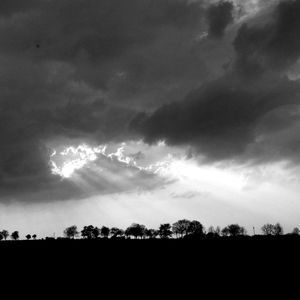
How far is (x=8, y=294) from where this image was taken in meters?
36.5

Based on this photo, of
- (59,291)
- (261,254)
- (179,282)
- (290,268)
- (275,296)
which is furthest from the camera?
(261,254)

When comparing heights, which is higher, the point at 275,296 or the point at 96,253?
the point at 96,253

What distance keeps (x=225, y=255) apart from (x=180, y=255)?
7219 mm

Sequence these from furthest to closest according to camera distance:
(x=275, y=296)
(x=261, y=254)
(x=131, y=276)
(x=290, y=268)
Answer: (x=261, y=254)
(x=290, y=268)
(x=131, y=276)
(x=275, y=296)

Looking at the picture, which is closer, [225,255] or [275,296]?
[275,296]

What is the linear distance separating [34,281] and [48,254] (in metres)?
21.0

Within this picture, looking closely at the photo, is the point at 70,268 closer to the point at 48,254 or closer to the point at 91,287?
the point at 91,287

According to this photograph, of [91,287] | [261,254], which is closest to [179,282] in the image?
[91,287]

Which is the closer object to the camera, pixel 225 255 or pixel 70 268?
pixel 70 268

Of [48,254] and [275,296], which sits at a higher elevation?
[48,254]

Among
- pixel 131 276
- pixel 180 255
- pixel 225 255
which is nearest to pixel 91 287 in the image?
pixel 131 276

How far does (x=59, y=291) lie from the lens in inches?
1479

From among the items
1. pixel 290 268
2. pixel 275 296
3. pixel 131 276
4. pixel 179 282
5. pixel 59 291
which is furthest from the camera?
pixel 290 268

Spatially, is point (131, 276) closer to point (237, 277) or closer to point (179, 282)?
point (179, 282)
